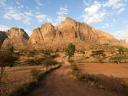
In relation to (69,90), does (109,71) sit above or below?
below

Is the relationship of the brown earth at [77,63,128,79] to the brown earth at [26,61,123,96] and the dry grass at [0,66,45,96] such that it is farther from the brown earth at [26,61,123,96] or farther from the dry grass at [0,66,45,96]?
the brown earth at [26,61,123,96]

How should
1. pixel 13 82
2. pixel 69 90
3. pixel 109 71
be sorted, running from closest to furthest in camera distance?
pixel 69 90 → pixel 13 82 → pixel 109 71

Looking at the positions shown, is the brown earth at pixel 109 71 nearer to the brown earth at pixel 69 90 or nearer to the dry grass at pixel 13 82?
the dry grass at pixel 13 82

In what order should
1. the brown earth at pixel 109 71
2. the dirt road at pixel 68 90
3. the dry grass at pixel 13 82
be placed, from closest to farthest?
the dry grass at pixel 13 82 < the dirt road at pixel 68 90 < the brown earth at pixel 109 71

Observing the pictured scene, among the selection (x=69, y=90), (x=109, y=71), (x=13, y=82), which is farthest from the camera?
(x=109, y=71)

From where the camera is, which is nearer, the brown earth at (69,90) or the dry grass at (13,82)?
the dry grass at (13,82)

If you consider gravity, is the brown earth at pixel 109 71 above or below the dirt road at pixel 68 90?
below

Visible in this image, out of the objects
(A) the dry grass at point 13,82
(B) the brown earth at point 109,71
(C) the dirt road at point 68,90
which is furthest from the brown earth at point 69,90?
(B) the brown earth at point 109,71

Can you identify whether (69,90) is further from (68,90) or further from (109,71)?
(109,71)

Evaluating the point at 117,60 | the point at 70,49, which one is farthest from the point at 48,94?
the point at 70,49

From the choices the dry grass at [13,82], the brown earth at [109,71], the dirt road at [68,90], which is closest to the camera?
the dry grass at [13,82]

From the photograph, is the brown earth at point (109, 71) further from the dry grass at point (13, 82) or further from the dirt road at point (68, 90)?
the dirt road at point (68, 90)

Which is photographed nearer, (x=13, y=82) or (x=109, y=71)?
(x=13, y=82)

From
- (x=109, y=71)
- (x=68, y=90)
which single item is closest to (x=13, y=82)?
(x=68, y=90)
